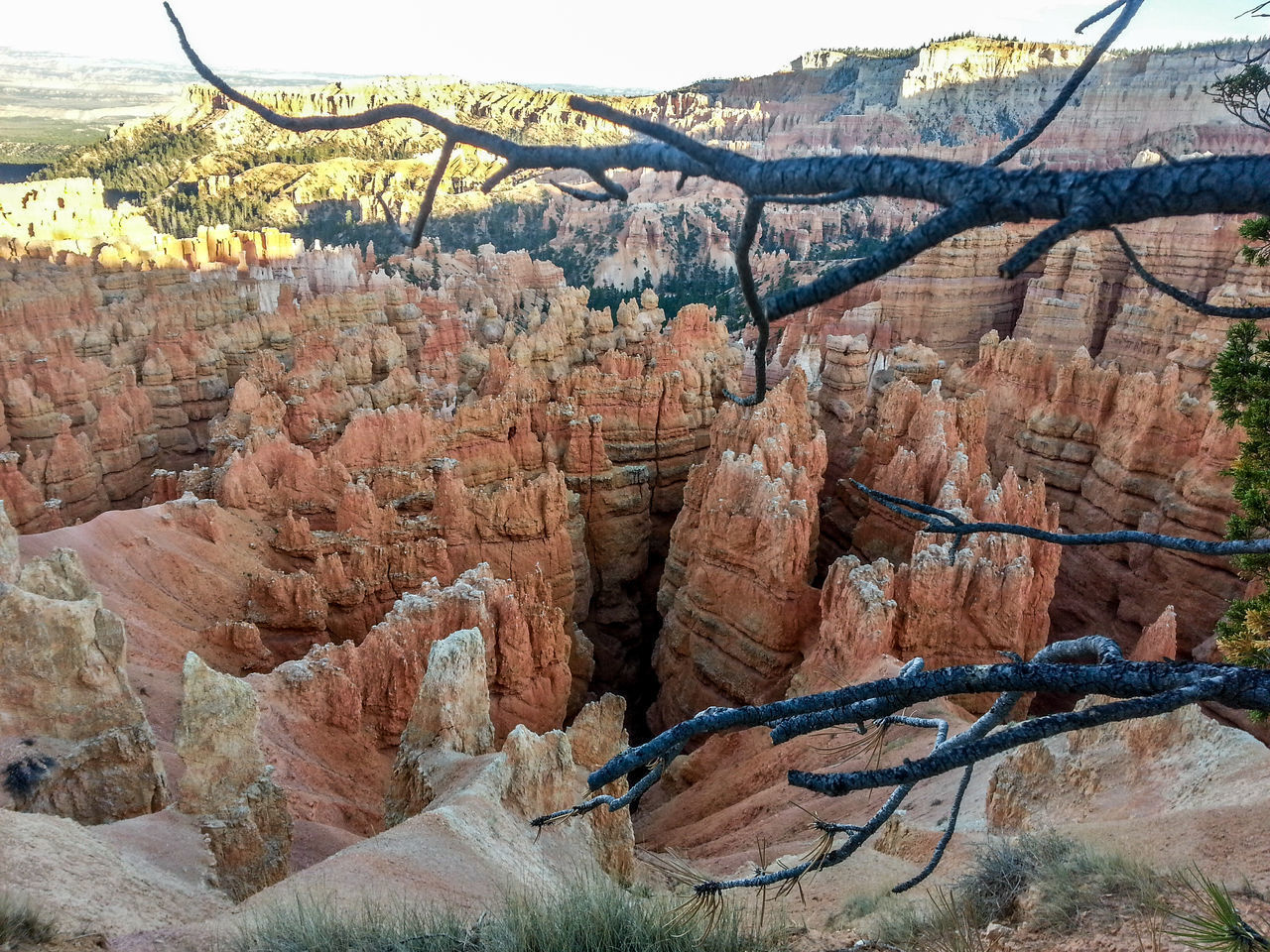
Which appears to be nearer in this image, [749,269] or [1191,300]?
[749,269]

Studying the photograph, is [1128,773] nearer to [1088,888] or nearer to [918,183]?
[1088,888]

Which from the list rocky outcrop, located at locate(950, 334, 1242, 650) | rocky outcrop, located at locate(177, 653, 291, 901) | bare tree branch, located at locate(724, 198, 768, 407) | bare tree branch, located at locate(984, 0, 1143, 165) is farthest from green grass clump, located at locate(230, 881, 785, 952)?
rocky outcrop, located at locate(950, 334, 1242, 650)

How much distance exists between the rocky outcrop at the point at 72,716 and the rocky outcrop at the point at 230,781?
64 cm

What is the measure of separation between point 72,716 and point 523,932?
16.8 ft

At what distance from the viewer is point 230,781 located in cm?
609

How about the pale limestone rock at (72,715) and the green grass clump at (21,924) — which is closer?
the green grass clump at (21,924)

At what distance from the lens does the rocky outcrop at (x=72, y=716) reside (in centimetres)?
608

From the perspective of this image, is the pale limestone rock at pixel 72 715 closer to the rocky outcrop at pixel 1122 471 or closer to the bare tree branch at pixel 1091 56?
the bare tree branch at pixel 1091 56

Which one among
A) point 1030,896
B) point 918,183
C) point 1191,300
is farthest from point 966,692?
point 1030,896

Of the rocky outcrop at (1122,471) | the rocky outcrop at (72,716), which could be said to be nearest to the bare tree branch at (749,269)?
the rocky outcrop at (72,716)

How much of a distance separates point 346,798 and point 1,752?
2.99 m

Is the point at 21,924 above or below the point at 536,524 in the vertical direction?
above

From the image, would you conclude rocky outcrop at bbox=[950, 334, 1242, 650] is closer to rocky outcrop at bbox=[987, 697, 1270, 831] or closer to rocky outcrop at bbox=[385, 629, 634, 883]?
rocky outcrop at bbox=[987, 697, 1270, 831]

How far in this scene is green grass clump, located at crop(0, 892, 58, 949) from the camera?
3.20 m
